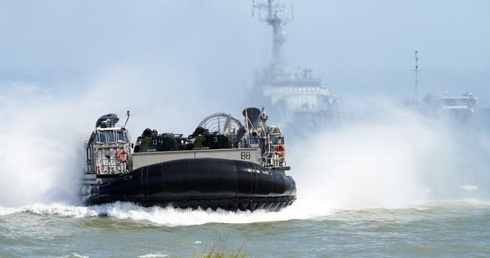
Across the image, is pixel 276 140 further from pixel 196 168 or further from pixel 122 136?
pixel 196 168

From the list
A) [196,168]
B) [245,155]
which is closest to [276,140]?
[245,155]

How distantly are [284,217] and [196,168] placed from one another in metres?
2.95

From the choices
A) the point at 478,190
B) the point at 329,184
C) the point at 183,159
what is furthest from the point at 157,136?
the point at 478,190

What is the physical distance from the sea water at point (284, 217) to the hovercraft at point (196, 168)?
1.02 ft

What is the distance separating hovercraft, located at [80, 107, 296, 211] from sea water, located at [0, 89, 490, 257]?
31 cm

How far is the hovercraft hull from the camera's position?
960 inches

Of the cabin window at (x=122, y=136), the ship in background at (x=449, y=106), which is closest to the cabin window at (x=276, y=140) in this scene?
the cabin window at (x=122, y=136)

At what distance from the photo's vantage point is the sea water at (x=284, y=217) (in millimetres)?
21203

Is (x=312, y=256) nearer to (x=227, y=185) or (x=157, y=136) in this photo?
(x=227, y=185)

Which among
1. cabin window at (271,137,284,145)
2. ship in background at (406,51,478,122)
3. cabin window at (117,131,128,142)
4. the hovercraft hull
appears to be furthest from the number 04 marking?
ship in background at (406,51,478,122)

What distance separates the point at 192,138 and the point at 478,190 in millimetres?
18996

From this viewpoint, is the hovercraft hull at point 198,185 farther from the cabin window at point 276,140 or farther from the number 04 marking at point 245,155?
the cabin window at point 276,140

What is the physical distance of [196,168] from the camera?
24.4 m

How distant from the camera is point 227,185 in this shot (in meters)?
24.6
